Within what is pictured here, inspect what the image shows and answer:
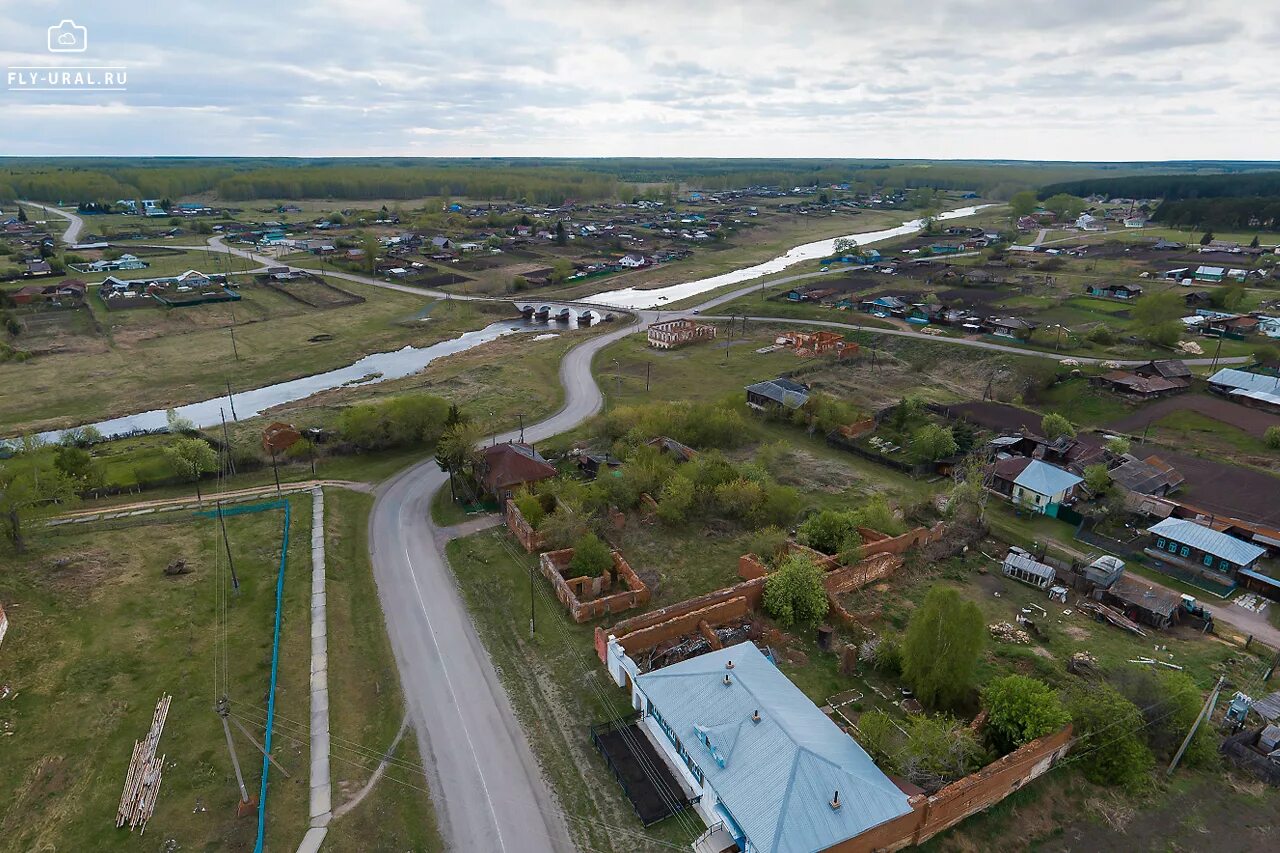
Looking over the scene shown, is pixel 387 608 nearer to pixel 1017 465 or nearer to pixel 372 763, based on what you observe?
pixel 372 763

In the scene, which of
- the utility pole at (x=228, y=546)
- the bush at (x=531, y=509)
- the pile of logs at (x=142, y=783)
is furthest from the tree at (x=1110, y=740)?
the utility pole at (x=228, y=546)

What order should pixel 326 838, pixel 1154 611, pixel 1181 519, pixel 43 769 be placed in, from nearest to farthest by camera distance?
1. pixel 326 838
2. pixel 43 769
3. pixel 1154 611
4. pixel 1181 519

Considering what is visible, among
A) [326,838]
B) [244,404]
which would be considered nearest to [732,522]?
[326,838]

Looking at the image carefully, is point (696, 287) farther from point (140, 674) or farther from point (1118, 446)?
point (140, 674)

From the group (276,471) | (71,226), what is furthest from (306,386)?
(71,226)

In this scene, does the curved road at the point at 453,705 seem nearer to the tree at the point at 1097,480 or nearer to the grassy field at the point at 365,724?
the grassy field at the point at 365,724

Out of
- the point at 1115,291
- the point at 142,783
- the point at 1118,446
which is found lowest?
the point at 142,783
